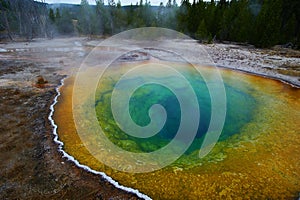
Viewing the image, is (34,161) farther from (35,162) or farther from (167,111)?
(167,111)

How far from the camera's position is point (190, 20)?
3347cm

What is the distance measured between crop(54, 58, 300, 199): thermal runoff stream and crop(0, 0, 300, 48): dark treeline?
15471 mm

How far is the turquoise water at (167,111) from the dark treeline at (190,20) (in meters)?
15.8

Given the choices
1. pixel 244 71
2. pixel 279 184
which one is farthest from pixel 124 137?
pixel 244 71

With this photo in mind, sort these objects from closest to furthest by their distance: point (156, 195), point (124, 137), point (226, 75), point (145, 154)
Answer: point (156, 195) → point (145, 154) → point (124, 137) → point (226, 75)

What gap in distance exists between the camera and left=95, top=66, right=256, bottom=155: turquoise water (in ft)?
21.5

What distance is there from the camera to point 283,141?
578 centimetres

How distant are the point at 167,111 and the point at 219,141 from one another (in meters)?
3.20

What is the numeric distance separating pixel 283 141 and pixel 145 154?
3831 millimetres

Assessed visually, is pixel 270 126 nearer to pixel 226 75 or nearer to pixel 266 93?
pixel 266 93

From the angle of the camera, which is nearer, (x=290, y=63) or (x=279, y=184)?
(x=279, y=184)

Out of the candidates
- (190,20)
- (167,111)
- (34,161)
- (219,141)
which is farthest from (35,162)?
(190,20)

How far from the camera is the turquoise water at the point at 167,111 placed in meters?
6.56

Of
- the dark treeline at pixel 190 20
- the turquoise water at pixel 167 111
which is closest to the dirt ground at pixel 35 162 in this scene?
the turquoise water at pixel 167 111
